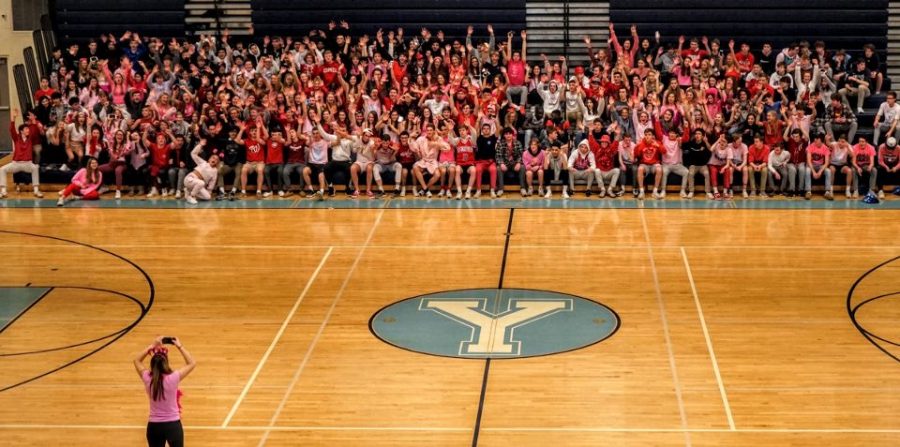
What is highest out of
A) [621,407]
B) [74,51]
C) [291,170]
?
[74,51]

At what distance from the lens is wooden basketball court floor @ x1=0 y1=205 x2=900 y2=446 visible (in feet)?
43.3

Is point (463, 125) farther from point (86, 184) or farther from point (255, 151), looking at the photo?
point (86, 184)

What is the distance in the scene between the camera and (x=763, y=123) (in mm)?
24562

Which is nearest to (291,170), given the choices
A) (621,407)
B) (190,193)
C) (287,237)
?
(190,193)

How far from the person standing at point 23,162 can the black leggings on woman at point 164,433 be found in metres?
15.0

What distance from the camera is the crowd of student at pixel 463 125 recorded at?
960 inches

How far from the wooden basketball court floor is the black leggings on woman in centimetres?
152

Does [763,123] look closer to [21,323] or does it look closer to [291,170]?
[291,170]

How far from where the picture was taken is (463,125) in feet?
81.0

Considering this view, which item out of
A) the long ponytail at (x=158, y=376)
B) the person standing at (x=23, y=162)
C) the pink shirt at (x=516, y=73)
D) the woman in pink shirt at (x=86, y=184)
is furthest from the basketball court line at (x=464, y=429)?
the pink shirt at (x=516, y=73)

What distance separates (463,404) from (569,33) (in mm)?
17693

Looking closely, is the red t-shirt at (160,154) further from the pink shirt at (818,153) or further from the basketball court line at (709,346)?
the pink shirt at (818,153)

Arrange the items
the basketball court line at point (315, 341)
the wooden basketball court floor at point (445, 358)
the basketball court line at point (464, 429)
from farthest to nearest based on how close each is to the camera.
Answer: the basketball court line at point (315, 341) → the wooden basketball court floor at point (445, 358) → the basketball court line at point (464, 429)

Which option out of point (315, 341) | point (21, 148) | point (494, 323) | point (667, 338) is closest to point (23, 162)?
point (21, 148)
